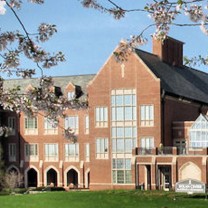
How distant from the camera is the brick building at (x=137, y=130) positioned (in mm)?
47875

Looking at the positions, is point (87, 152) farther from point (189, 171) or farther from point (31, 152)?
point (189, 171)

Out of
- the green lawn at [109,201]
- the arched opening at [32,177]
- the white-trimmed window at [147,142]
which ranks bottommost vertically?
the arched opening at [32,177]

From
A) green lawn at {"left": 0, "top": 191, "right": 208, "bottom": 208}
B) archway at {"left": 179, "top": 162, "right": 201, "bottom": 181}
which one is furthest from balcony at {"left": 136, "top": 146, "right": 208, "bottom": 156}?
green lawn at {"left": 0, "top": 191, "right": 208, "bottom": 208}

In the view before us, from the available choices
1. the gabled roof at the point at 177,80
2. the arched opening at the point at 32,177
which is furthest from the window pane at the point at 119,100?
the arched opening at the point at 32,177

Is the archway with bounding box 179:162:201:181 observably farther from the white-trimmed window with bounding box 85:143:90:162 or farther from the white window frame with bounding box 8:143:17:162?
the white window frame with bounding box 8:143:17:162

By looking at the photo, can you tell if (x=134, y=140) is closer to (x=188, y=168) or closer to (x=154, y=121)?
(x=154, y=121)

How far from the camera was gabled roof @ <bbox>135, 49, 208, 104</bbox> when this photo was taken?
53000 millimetres

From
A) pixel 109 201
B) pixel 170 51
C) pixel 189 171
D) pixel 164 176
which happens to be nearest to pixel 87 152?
pixel 164 176

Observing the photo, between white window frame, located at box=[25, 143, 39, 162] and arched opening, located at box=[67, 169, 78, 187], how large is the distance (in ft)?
11.9

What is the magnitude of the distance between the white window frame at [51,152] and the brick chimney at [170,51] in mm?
13563

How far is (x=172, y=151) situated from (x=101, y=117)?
8.42m

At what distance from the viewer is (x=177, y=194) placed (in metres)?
31.3

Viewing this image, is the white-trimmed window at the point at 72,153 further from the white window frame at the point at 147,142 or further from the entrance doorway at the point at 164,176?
the entrance doorway at the point at 164,176

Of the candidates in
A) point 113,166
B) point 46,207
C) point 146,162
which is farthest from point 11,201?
point 113,166
